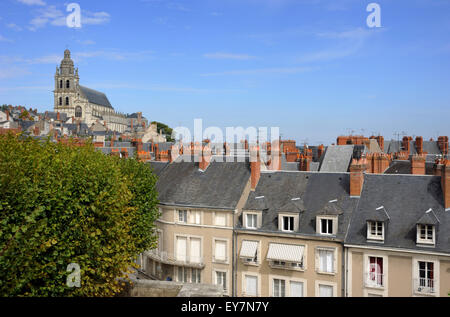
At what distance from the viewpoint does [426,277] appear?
74.8 ft

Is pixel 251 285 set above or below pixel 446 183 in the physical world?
below

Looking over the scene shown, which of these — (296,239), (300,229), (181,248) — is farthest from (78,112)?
(296,239)

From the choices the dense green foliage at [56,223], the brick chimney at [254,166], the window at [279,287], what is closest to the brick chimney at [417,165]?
the brick chimney at [254,166]

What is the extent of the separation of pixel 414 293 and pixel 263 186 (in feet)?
41.2

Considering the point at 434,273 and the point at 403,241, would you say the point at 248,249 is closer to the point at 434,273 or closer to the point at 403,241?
the point at 403,241

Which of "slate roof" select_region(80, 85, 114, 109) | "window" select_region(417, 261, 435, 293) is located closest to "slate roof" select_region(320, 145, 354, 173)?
"window" select_region(417, 261, 435, 293)

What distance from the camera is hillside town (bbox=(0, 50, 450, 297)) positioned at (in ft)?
77.8

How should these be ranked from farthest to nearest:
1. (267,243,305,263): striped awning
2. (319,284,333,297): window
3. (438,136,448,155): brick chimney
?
(438,136,448,155): brick chimney → (267,243,305,263): striped awning → (319,284,333,297): window

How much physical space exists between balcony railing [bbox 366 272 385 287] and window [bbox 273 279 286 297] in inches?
208

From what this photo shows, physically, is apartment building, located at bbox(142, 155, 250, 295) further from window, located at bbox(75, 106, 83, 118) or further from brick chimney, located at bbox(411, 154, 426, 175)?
window, located at bbox(75, 106, 83, 118)

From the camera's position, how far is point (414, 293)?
2289 cm

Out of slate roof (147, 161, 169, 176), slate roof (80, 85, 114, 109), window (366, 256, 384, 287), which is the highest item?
slate roof (80, 85, 114, 109)

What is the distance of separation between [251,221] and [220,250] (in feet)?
10.1
